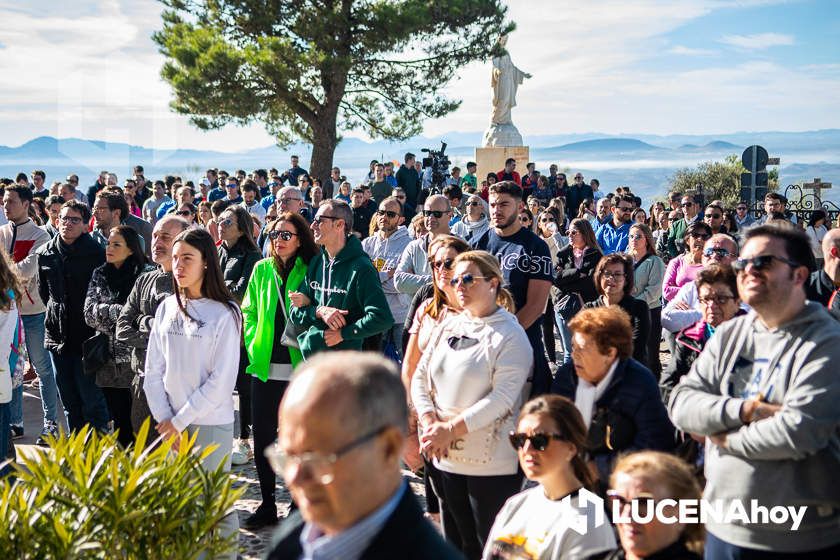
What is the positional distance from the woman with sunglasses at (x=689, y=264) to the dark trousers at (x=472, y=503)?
11.9 ft

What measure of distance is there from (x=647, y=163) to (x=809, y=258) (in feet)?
335

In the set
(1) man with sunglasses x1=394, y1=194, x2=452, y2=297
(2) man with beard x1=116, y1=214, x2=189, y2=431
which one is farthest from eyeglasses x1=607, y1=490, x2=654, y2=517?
(1) man with sunglasses x1=394, y1=194, x2=452, y2=297

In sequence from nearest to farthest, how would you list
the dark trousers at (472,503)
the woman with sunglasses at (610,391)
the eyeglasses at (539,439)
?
the eyeglasses at (539,439) → the woman with sunglasses at (610,391) → the dark trousers at (472,503)

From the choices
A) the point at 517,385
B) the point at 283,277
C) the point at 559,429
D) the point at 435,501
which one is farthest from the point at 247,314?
the point at 559,429

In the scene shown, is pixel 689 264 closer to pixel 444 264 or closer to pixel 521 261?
pixel 521 261

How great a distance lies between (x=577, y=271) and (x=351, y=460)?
20.4 feet

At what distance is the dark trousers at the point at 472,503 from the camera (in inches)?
156

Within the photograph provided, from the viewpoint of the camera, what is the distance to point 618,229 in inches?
392

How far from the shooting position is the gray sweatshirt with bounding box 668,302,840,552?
2818mm

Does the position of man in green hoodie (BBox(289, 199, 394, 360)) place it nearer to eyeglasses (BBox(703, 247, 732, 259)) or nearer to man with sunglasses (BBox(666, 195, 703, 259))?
eyeglasses (BBox(703, 247, 732, 259))

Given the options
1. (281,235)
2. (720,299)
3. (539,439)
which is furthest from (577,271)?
(539,439)

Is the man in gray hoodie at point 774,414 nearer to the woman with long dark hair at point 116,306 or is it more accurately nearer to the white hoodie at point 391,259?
the woman with long dark hair at point 116,306

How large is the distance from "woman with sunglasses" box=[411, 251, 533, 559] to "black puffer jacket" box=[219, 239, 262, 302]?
2.64m
